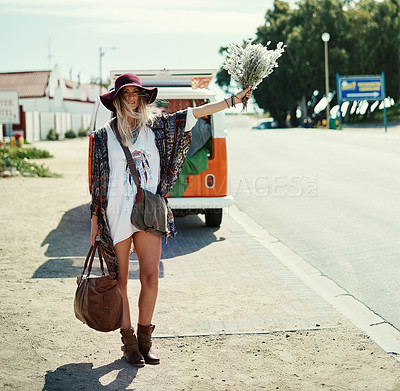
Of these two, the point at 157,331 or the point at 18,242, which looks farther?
the point at 18,242

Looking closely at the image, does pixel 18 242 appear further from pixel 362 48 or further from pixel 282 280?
pixel 362 48

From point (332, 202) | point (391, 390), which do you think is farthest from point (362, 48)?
point (391, 390)

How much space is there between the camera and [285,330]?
497 centimetres

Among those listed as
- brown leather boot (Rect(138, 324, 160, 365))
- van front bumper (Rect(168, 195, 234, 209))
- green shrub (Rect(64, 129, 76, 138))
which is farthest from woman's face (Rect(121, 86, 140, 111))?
green shrub (Rect(64, 129, 76, 138))

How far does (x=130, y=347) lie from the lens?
14.3 ft

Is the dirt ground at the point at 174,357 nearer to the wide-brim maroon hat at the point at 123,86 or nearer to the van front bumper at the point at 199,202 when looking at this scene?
the wide-brim maroon hat at the point at 123,86

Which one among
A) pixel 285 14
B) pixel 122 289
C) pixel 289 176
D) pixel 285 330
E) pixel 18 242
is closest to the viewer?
pixel 122 289

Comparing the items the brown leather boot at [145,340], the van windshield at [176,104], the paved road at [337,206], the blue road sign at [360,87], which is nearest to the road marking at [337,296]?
the paved road at [337,206]

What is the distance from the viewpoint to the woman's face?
13.9ft

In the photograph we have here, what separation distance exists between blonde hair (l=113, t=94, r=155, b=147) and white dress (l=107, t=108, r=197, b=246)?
0.05m

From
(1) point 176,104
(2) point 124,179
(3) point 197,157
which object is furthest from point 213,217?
(2) point 124,179

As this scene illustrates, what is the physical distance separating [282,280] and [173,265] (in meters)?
1.35

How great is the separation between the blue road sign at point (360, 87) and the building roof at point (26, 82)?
27596mm

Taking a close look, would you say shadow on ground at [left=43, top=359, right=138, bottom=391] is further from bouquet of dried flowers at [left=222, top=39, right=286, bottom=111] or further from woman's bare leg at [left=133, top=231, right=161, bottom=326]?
bouquet of dried flowers at [left=222, top=39, right=286, bottom=111]
